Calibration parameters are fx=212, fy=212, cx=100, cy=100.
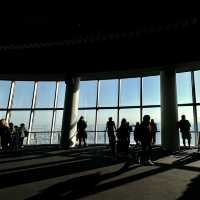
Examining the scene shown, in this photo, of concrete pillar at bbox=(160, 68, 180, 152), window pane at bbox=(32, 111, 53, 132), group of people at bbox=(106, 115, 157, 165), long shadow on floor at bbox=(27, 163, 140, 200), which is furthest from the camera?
window pane at bbox=(32, 111, 53, 132)

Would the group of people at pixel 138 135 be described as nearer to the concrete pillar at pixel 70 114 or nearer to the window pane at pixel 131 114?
the window pane at pixel 131 114

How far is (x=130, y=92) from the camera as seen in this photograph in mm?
13719

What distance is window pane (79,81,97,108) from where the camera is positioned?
46.4ft

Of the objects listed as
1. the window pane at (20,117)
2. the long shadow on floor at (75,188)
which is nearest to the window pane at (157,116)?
the window pane at (20,117)

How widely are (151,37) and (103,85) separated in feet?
19.0

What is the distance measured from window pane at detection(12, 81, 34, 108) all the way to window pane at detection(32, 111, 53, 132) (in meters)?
0.94

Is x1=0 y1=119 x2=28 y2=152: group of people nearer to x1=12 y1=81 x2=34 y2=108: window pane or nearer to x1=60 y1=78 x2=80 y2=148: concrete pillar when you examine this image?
x1=60 y1=78 x2=80 y2=148: concrete pillar

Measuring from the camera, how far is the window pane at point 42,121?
14.4 meters

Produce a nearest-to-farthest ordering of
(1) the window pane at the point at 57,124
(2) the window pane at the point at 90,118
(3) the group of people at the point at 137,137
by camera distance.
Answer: (3) the group of people at the point at 137,137 → (2) the window pane at the point at 90,118 → (1) the window pane at the point at 57,124

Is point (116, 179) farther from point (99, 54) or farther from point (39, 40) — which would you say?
point (39, 40)

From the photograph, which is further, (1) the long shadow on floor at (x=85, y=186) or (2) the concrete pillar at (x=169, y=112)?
(2) the concrete pillar at (x=169, y=112)

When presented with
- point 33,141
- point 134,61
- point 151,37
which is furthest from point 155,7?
point 33,141

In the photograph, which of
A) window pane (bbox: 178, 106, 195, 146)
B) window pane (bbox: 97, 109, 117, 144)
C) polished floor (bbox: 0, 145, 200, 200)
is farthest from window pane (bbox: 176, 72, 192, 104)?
polished floor (bbox: 0, 145, 200, 200)

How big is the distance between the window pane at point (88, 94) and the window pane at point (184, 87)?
5.34 metres
